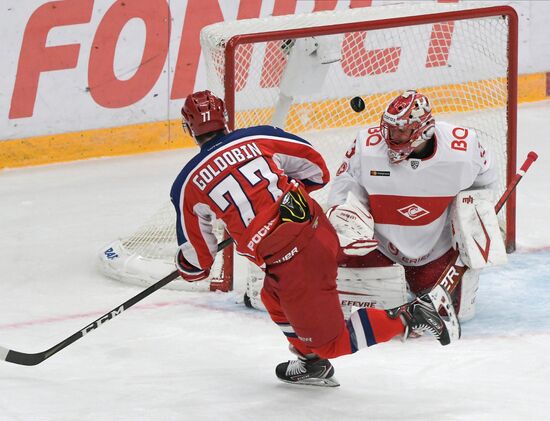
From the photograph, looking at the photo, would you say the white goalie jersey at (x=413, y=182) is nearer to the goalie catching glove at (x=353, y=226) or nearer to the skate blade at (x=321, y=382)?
the goalie catching glove at (x=353, y=226)

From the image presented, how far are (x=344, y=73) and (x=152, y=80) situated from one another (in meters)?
1.57

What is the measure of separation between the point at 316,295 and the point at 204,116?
1.97 feet

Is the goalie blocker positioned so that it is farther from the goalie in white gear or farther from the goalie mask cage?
the goalie mask cage

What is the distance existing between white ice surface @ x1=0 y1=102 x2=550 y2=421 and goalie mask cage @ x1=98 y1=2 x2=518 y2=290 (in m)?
0.30

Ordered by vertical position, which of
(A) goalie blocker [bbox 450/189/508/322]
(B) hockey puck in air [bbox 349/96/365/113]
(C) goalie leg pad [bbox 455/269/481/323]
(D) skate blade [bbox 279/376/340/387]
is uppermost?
(B) hockey puck in air [bbox 349/96/365/113]

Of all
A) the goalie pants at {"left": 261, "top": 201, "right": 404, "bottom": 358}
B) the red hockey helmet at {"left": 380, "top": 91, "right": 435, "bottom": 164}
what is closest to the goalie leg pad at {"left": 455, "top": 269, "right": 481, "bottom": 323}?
the red hockey helmet at {"left": 380, "top": 91, "right": 435, "bottom": 164}

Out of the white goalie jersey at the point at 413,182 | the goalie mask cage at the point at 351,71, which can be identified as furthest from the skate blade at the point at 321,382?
the goalie mask cage at the point at 351,71

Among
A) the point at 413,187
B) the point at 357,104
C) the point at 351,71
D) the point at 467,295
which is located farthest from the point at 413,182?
the point at 351,71

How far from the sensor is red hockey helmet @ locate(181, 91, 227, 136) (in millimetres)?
3604

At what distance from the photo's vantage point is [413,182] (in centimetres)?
430

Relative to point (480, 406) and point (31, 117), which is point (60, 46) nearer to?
point (31, 117)

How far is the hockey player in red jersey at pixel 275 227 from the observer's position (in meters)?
3.52

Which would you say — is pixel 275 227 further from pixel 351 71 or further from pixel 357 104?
pixel 351 71

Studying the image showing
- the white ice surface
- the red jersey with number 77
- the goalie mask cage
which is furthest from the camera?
the goalie mask cage
